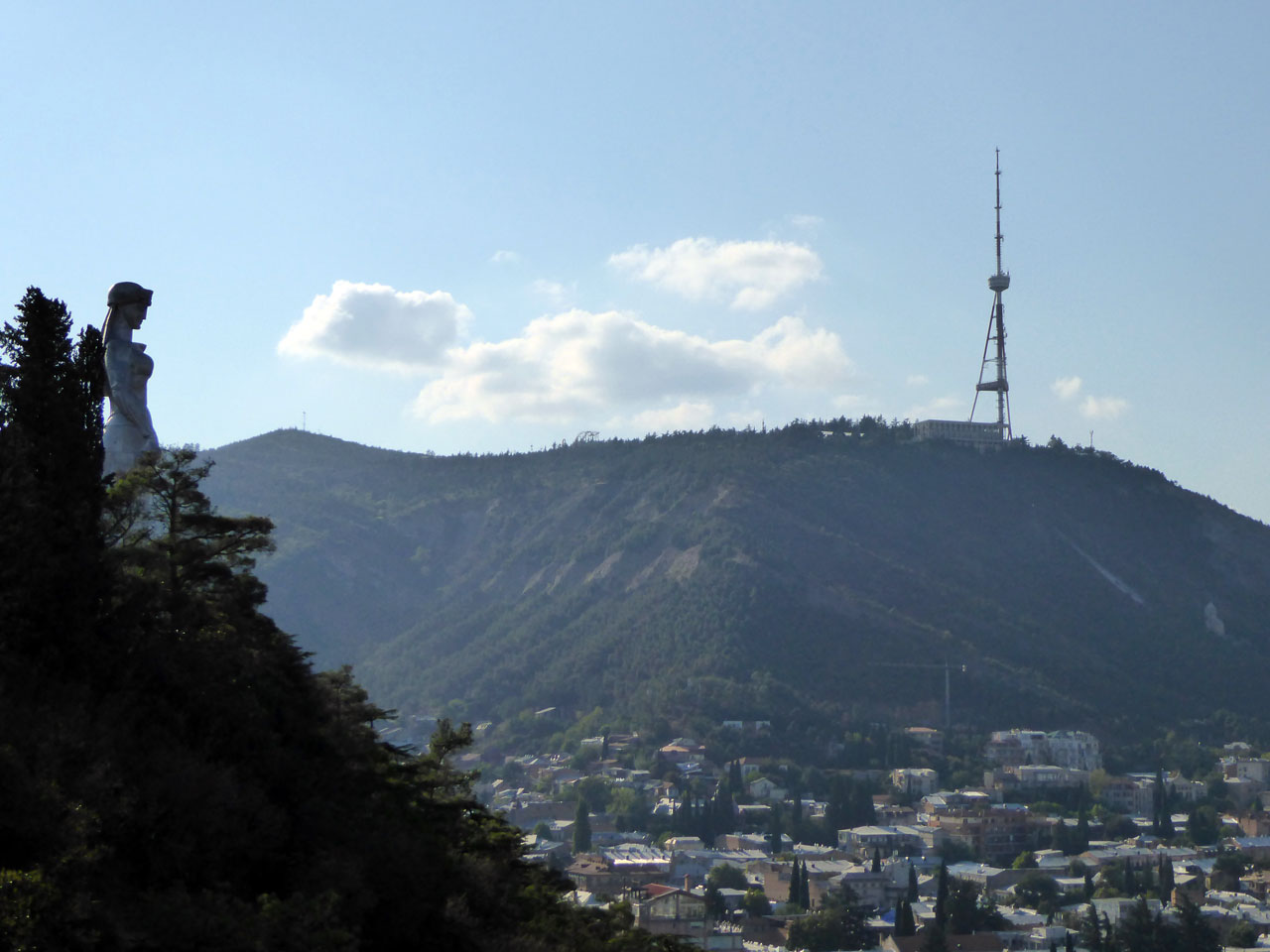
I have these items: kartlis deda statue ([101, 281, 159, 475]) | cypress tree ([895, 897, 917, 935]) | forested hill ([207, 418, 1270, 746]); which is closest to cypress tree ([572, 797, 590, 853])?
cypress tree ([895, 897, 917, 935])

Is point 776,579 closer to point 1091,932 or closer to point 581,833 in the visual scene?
point 581,833

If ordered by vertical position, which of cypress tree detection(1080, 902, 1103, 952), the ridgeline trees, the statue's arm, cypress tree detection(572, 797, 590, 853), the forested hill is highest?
the forested hill

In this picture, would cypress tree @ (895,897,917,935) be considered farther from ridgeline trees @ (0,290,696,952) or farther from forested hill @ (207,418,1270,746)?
forested hill @ (207,418,1270,746)

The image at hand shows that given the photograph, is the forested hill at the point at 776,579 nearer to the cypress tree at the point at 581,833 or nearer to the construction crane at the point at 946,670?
the construction crane at the point at 946,670

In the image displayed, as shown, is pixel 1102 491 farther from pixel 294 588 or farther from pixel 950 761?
pixel 294 588

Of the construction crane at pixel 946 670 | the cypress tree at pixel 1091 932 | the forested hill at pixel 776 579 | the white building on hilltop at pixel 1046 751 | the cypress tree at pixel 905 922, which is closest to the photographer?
the cypress tree at pixel 1091 932

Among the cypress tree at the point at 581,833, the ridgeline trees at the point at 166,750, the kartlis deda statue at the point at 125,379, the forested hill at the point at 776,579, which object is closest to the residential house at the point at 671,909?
the cypress tree at the point at 581,833
